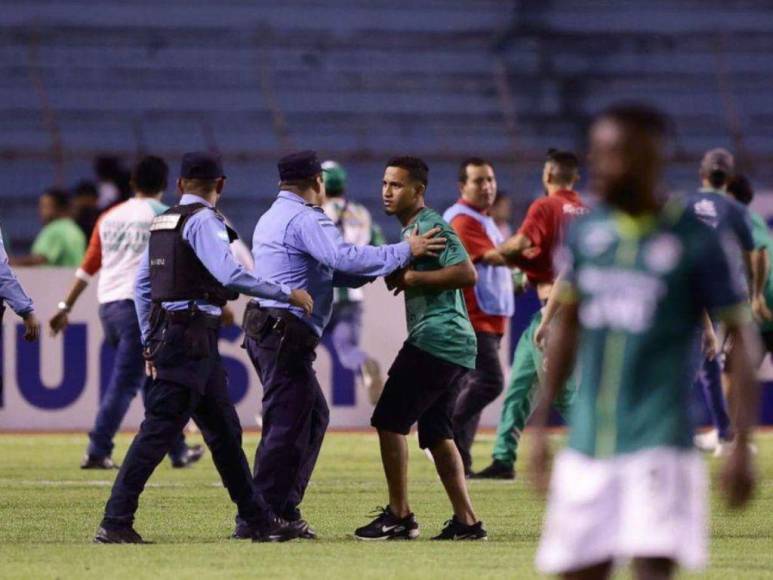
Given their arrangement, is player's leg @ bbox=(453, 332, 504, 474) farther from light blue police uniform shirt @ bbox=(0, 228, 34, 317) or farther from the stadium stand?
the stadium stand

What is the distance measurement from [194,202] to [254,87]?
1587 cm

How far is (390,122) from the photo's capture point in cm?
2439

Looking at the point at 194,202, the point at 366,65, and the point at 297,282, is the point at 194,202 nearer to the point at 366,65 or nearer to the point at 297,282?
the point at 297,282

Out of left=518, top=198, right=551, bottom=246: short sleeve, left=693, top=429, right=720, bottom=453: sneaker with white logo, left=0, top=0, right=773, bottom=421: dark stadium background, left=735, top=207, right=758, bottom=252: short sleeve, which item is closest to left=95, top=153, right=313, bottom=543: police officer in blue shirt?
left=518, top=198, right=551, bottom=246: short sleeve

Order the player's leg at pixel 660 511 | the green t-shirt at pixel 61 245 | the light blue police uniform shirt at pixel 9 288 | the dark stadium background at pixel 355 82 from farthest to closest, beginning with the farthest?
the dark stadium background at pixel 355 82
the green t-shirt at pixel 61 245
the light blue police uniform shirt at pixel 9 288
the player's leg at pixel 660 511

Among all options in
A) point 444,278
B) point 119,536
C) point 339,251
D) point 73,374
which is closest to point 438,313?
point 444,278

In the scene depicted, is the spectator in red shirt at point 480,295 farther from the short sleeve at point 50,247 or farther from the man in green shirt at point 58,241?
the short sleeve at point 50,247

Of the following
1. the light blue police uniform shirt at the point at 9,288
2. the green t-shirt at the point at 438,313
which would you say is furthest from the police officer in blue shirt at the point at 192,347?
the light blue police uniform shirt at the point at 9,288

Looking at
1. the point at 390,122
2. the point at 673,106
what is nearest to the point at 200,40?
the point at 390,122

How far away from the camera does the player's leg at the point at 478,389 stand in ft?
41.2

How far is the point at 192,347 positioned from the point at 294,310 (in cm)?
52

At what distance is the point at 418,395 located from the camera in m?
8.82

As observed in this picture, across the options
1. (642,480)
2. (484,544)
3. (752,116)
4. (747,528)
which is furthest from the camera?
(752,116)

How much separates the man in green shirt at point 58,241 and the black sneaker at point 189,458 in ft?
13.9
